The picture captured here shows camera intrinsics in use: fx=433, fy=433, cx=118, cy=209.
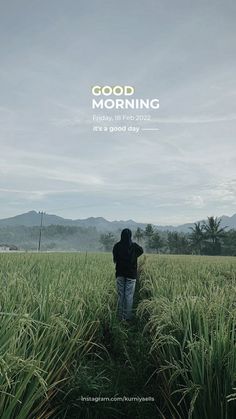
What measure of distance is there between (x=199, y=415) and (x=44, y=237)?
14819 cm

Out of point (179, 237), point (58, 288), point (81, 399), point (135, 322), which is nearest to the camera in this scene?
point (81, 399)

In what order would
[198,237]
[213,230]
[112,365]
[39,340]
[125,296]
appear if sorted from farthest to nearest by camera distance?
[198,237] < [213,230] < [125,296] < [112,365] < [39,340]

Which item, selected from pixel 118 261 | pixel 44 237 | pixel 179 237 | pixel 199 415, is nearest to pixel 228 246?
pixel 179 237

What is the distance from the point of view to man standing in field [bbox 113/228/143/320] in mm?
5727

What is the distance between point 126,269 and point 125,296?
0.36 meters

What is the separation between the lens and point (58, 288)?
420cm

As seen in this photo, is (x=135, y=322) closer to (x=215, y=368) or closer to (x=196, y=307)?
(x=196, y=307)

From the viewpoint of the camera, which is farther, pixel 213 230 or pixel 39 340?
pixel 213 230

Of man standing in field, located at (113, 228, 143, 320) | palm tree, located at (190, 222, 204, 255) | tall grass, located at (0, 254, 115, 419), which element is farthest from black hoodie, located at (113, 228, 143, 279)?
palm tree, located at (190, 222, 204, 255)

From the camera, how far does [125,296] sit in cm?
577

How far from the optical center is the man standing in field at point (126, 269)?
573 cm

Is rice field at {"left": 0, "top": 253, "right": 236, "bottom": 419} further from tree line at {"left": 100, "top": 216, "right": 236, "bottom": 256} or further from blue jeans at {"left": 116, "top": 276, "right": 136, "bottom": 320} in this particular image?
tree line at {"left": 100, "top": 216, "right": 236, "bottom": 256}

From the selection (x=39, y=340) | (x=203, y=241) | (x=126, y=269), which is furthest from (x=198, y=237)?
(x=39, y=340)

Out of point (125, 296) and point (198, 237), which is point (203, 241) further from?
point (125, 296)
